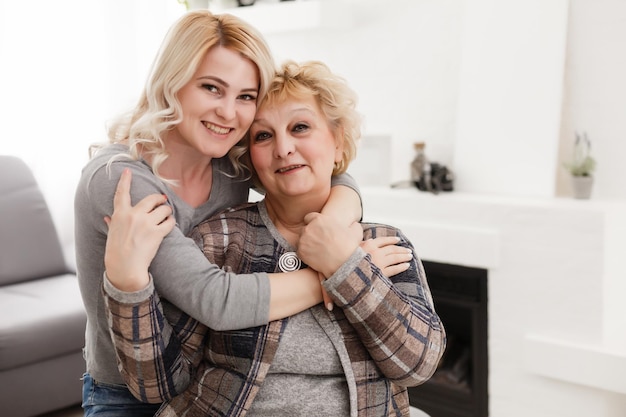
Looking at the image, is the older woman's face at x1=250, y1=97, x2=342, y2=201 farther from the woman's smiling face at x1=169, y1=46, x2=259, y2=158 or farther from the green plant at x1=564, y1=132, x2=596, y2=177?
the green plant at x1=564, y1=132, x2=596, y2=177

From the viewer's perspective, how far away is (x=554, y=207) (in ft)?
8.55

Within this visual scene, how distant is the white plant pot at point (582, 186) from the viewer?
2729mm

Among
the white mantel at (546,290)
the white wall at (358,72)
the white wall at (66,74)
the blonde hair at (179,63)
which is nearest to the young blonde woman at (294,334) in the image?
the blonde hair at (179,63)

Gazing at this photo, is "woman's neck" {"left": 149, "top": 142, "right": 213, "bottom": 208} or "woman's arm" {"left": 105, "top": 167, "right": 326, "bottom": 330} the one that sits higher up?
"woman's neck" {"left": 149, "top": 142, "right": 213, "bottom": 208}

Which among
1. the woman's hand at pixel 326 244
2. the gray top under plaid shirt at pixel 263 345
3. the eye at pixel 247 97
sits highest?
the eye at pixel 247 97

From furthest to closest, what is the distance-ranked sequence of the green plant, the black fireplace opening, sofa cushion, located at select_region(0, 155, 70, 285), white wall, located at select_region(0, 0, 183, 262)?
white wall, located at select_region(0, 0, 183, 262) → sofa cushion, located at select_region(0, 155, 70, 285) → the black fireplace opening → the green plant

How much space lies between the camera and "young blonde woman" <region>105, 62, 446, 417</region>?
4.21 feet

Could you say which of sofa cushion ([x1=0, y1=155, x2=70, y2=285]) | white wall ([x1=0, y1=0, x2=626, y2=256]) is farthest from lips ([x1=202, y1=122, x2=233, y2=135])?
Answer: sofa cushion ([x1=0, y1=155, x2=70, y2=285])

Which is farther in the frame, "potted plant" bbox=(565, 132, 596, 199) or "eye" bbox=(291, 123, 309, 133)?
"potted plant" bbox=(565, 132, 596, 199)

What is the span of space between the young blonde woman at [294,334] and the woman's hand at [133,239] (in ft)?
0.03

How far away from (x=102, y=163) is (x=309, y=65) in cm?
53

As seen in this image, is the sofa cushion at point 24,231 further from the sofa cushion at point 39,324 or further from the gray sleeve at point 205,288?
the gray sleeve at point 205,288

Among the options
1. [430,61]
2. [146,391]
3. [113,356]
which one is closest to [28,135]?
[430,61]

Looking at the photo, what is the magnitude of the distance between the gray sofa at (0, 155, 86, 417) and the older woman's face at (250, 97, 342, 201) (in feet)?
5.43
